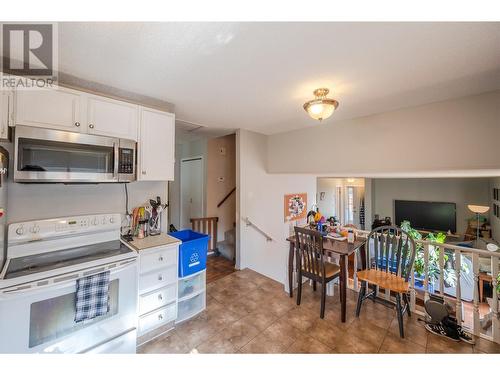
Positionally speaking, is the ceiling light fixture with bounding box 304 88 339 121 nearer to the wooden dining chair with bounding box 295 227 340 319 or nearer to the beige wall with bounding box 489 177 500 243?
the wooden dining chair with bounding box 295 227 340 319

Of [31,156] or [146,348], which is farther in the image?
[146,348]

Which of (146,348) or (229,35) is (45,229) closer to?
(146,348)

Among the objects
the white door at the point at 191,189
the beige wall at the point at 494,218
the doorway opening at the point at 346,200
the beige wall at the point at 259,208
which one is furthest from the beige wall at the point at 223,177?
the beige wall at the point at 494,218

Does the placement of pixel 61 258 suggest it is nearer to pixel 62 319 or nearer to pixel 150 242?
pixel 62 319

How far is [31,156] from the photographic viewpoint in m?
1.44

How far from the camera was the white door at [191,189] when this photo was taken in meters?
4.31

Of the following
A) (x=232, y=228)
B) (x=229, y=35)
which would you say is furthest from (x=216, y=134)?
(x=229, y=35)

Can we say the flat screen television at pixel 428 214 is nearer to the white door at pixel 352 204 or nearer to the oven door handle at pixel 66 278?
the white door at pixel 352 204

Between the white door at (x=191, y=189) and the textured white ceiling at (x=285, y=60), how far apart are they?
7.03 feet

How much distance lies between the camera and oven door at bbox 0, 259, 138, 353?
119cm

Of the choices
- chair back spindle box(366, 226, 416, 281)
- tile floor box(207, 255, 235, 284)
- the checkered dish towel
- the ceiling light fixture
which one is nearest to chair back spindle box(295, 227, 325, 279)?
chair back spindle box(366, 226, 416, 281)

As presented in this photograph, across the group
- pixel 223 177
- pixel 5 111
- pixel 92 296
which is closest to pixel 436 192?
pixel 223 177
